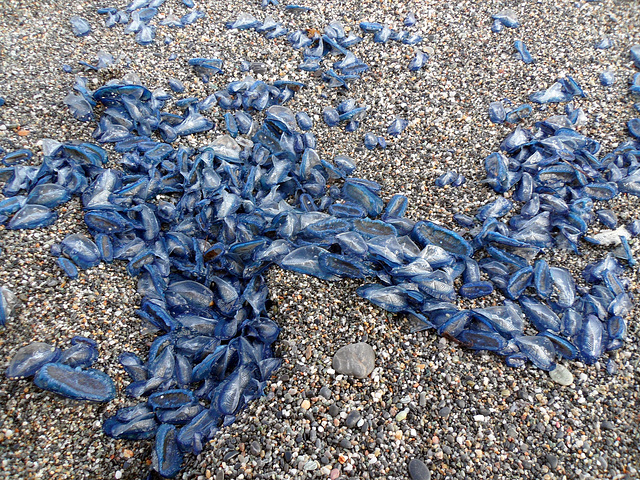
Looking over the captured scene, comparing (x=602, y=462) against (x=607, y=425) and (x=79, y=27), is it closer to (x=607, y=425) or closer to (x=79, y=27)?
(x=607, y=425)

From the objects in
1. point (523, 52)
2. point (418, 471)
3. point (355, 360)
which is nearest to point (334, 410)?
point (355, 360)

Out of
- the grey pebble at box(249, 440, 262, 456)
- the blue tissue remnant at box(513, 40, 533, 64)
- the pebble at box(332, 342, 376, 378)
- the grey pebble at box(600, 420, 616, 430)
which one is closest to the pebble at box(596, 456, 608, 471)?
the grey pebble at box(600, 420, 616, 430)

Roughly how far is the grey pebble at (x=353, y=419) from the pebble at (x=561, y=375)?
0.76 m

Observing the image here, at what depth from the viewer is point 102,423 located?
1.57 metres

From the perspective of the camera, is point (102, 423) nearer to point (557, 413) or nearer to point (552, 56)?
point (557, 413)

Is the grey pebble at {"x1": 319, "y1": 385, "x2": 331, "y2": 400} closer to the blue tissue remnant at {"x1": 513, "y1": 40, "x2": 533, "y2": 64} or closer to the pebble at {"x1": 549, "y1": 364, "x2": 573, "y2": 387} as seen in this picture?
the pebble at {"x1": 549, "y1": 364, "x2": 573, "y2": 387}

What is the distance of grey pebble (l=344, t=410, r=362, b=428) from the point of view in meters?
1.53

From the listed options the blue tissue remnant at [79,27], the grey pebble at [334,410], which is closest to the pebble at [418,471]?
the grey pebble at [334,410]

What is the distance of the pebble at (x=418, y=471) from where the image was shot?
1442 millimetres

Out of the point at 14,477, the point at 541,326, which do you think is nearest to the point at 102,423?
the point at 14,477

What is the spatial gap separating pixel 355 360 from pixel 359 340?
0.10 metres

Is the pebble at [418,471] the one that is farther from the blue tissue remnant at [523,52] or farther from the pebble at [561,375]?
the blue tissue remnant at [523,52]

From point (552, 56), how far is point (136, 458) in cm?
299

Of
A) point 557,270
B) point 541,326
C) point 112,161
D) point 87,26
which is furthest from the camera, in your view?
point 87,26
